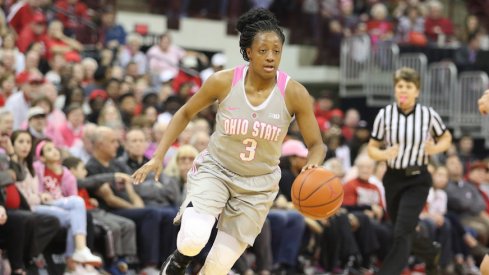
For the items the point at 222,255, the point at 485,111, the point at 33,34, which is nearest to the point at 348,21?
the point at 33,34

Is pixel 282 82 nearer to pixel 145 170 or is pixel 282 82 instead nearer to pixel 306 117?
pixel 306 117

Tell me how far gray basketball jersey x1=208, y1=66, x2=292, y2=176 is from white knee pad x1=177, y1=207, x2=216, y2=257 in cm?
41

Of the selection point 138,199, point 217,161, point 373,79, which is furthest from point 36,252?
point 373,79

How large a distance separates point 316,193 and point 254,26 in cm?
122

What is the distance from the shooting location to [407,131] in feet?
32.4

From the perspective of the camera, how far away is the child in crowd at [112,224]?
10703 mm

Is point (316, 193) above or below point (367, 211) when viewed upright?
above

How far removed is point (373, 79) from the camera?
19.7m

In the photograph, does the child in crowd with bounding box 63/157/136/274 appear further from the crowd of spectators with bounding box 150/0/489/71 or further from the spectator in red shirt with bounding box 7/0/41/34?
the crowd of spectators with bounding box 150/0/489/71

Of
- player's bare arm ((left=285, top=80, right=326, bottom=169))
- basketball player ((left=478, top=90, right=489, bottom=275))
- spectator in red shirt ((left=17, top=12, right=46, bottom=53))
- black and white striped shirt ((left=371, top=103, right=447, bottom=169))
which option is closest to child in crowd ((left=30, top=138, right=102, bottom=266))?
black and white striped shirt ((left=371, top=103, right=447, bottom=169))

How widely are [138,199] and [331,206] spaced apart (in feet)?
14.3

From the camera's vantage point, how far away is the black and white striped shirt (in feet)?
32.2

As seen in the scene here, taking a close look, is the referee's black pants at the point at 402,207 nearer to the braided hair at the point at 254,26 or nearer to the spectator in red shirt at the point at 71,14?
the braided hair at the point at 254,26

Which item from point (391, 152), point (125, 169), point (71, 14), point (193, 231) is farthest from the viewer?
point (71, 14)
